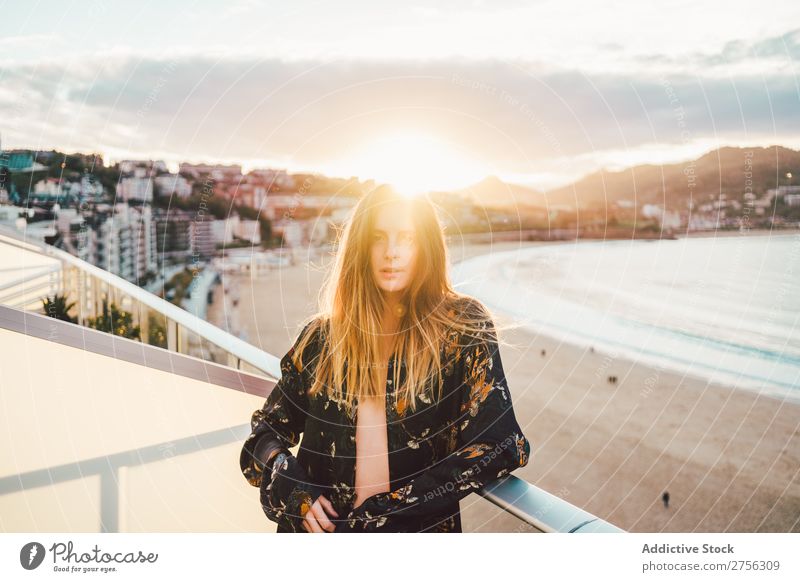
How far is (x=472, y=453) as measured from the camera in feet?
2.75

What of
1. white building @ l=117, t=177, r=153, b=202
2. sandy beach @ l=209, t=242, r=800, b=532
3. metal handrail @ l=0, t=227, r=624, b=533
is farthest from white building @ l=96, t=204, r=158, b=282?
metal handrail @ l=0, t=227, r=624, b=533

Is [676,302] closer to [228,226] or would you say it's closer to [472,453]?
[228,226]

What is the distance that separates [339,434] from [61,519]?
76 centimetres

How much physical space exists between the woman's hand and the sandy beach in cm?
251

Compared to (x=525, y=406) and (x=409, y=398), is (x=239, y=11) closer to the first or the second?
(x=409, y=398)

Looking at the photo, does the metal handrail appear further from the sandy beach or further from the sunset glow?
the sandy beach

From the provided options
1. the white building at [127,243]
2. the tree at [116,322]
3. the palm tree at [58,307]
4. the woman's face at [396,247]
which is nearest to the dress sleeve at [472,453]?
the woman's face at [396,247]

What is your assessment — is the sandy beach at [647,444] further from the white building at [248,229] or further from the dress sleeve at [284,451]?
the dress sleeve at [284,451]

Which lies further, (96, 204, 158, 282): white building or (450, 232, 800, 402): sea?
(450, 232, 800, 402): sea

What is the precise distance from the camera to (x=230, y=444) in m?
1.37

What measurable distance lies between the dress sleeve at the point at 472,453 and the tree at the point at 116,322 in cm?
105

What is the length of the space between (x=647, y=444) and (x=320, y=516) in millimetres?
6594

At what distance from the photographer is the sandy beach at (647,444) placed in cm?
526

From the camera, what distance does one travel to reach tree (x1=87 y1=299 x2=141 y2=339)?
1.76 meters
